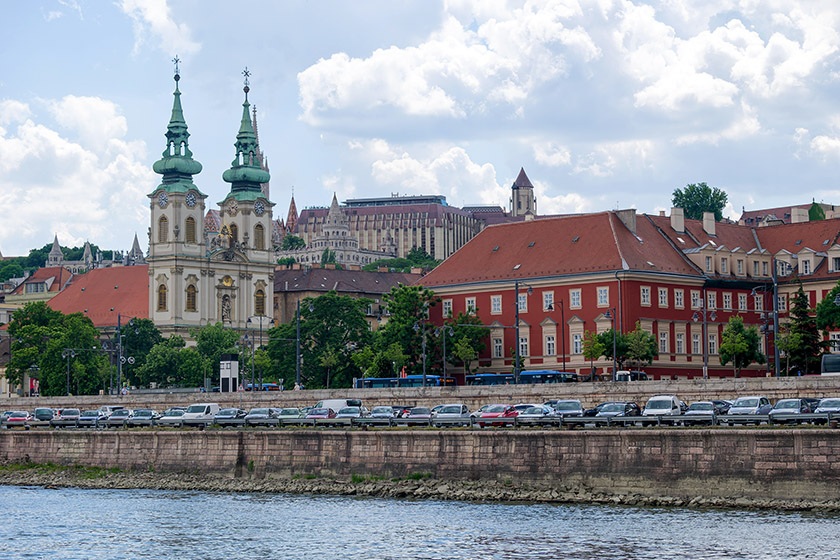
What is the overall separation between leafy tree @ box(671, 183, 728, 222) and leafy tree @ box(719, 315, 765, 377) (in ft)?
181

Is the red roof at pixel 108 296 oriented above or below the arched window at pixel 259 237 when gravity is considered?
below

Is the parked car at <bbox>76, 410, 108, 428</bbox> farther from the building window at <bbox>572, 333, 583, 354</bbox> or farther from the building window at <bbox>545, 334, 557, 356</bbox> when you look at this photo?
the building window at <bbox>572, 333, 583, 354</bbox>

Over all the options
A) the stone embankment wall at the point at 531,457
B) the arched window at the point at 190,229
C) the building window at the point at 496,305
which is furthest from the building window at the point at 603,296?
the arched window at the point at 190,229

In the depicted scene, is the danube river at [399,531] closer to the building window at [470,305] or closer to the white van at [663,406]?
the white van at [663,406]

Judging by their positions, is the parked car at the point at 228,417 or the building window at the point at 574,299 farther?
the building window at the point at 574,299

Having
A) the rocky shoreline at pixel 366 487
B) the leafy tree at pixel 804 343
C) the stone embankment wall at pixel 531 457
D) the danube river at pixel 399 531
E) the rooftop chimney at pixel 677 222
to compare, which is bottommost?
the danube river at pixel 399 531

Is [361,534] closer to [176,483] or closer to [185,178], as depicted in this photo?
[176,483]

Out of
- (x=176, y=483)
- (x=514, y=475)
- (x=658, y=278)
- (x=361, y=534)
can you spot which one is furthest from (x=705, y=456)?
(x=658, y=278)

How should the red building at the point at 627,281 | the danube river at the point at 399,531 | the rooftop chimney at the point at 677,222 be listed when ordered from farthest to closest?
the rooftop chimney at the point at 677,222
the red building at the point at 627,281
the danube river at the point at 399,531

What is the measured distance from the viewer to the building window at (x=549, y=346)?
113125 mm

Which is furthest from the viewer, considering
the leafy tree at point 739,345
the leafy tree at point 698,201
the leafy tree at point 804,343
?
the leafy tree at point 698,201

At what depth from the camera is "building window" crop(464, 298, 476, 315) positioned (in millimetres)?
116750

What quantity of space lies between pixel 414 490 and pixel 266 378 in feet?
244

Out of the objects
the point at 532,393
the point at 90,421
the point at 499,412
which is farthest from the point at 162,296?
the point at 499,412
